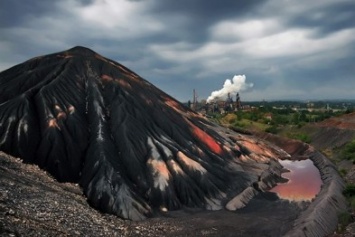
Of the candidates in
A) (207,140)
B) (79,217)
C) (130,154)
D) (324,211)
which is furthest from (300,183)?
(79,217)

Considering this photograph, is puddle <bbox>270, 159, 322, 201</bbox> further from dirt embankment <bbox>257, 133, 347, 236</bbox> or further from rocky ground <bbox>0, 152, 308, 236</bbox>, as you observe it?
rocky ground <bbox>0, 152, 308, 236</bbox>

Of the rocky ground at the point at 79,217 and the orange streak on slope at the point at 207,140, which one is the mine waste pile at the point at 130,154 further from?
the rocky ground at the point at 79,217

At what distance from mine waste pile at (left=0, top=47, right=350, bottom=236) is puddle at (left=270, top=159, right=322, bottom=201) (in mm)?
1973

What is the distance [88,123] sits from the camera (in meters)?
49.5

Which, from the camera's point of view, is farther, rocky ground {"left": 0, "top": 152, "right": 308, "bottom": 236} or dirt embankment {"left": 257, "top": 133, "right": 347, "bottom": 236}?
dirt embankment {"left": 257, "top": 133, "right": 347, "bottom": 236}

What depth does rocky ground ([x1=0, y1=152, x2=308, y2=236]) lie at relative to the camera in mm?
25047

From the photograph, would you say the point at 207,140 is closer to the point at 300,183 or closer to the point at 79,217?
the point at 300,183

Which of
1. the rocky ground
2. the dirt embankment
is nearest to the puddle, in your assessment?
the dirt embankment

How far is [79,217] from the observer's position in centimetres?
2977

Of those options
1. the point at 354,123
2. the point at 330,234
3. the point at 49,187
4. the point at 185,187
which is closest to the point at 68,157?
the point at 49,187

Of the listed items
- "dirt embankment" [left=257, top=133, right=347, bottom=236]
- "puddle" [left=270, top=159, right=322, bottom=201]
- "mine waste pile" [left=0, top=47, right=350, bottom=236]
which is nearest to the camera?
"dirt embankment" [left=257, top=133, right=347, bottom=236]

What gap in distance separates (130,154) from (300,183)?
27.4m

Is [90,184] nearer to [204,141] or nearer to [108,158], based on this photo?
[108,158]

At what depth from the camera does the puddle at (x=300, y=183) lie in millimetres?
48987
